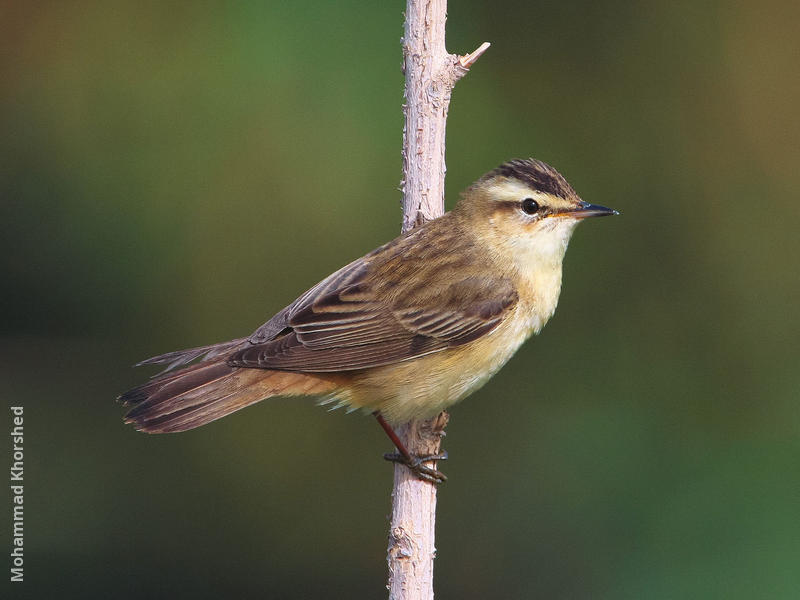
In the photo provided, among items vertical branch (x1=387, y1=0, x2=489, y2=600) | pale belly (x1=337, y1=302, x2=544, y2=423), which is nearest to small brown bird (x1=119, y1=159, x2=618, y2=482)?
pale belly (x1=337, y1=302, x2=544, y2=423)

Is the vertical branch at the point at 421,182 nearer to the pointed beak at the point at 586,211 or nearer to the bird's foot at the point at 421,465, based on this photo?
the bird's foot at the point at 421,465

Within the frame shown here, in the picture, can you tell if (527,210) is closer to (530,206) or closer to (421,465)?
(530,206)

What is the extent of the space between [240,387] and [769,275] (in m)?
2.81

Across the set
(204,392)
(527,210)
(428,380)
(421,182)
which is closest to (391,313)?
(428,380)

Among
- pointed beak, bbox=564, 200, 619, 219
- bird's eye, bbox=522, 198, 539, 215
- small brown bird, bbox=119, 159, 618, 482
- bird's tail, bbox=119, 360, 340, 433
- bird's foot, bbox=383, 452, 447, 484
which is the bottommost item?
bird's foot, bbox=383, 452, 447, 484

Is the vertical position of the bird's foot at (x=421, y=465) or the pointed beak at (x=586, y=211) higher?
the pointed beak at (x=586, y=211)

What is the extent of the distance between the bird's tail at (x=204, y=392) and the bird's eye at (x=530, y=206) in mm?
1061

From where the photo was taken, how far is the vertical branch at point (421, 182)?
12.4ft

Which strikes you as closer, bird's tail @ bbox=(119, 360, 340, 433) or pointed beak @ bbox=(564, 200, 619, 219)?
bird's tail @ bbox=(119, 360, 340, 433)

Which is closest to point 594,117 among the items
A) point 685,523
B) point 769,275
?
point 769,275

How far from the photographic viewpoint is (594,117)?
5438 mm

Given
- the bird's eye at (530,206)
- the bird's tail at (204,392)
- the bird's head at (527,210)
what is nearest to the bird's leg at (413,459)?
the bird's tail at (204,392)

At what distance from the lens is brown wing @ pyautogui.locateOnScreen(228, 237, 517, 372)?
4.07 meters

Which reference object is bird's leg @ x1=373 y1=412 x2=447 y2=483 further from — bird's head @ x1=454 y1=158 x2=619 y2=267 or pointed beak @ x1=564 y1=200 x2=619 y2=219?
pointed beak @ x1=564 y1=200 x2=619 y2=219
